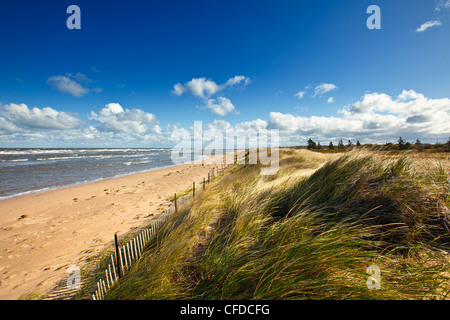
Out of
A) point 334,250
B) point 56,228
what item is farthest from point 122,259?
point 56,228

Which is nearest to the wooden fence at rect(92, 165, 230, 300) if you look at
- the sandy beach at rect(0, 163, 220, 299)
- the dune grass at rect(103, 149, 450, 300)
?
the dune grass at rect(103, 149, 450, 300)

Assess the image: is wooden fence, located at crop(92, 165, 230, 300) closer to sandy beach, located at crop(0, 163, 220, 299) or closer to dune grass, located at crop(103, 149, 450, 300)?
dune grass, located at crop(103, 149, 450, 300)

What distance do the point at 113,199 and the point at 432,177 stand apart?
14231 millimetres

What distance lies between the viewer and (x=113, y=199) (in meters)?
11.5

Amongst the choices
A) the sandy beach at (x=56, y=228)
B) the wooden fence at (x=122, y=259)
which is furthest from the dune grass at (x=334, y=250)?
the sandy beach at (x=56, y=228)

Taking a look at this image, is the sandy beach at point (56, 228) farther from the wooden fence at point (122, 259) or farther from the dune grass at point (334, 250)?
the dune grass at point (334, 250)

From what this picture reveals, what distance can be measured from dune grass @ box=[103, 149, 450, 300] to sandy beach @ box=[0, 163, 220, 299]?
3157mm

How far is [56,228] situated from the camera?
24.5 ft

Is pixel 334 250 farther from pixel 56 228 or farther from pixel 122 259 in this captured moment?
pixel 56 228

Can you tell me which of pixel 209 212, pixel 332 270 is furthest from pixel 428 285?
pixel 209 212

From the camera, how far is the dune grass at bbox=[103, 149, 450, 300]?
1864 millimetres

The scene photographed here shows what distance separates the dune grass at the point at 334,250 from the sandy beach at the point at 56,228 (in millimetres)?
3157

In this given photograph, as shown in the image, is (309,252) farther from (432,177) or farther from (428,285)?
(432,177)
